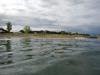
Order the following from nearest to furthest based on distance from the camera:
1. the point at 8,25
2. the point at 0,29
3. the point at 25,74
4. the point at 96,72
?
the point at 25,74, the point at 96,72, the point at 0,29, the point at 8,25

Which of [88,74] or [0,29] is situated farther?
[0,29]

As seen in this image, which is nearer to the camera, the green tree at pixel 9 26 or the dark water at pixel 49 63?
the dark water at pixel 49 63

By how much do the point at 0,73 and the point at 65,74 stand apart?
564cm

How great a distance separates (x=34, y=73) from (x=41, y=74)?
672 mm

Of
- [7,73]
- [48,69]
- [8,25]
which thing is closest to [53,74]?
[48,69]

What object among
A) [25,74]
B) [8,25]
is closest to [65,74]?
[25,74]

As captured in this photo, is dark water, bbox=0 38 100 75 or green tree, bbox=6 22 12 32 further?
green tree, bbox=6 22 12 32

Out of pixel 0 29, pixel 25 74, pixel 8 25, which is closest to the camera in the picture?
pixel 25 74

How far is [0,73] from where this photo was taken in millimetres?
16031

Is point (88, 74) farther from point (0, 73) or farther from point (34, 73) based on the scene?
point (0, 73)

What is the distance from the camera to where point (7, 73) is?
52.6 feet

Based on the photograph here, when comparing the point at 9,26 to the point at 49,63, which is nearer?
the point at 49,63

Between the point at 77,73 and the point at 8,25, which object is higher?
the point at 8,25

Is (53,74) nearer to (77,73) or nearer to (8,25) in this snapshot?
(77,73)
